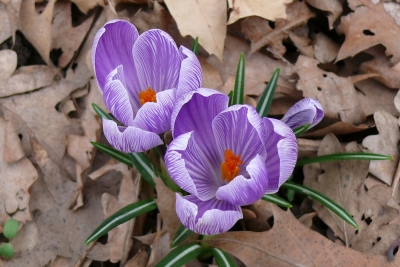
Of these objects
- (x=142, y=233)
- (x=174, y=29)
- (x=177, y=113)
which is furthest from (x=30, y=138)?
(x=177, y=113)

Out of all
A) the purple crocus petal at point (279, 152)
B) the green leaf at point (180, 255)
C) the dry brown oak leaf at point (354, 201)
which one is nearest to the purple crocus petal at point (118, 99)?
the purple crocus petal at point (279, 152)

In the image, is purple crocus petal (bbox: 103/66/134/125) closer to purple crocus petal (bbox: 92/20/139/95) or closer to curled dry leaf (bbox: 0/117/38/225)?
purple crocus petal (bbox: 92/20/139/95)

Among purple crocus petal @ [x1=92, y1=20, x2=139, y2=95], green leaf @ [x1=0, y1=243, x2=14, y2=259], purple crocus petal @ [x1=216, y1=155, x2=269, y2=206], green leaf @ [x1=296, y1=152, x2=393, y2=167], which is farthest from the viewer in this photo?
green leaf @ [x1=0, y1=243, x2=14, y2=259]

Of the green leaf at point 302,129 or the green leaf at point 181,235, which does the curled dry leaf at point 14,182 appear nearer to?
the green leaf at point 181,235

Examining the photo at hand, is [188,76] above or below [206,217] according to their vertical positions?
above

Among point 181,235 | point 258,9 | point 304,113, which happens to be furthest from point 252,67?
point 181,235

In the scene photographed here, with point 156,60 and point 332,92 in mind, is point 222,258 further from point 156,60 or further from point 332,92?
point 332,92

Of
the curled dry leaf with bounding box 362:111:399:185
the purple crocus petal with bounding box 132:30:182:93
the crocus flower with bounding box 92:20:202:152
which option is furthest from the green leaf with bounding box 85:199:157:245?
the curled dry leaf with bounding box 362:111:399:185
